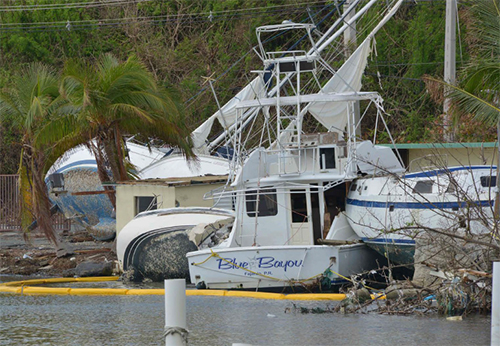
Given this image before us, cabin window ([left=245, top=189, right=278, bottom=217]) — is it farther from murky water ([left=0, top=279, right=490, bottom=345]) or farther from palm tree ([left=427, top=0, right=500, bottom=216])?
palm tree ([left=427, top=0, right=500, bottom=216])

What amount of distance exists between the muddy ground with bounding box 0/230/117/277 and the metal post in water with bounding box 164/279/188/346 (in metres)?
13.6

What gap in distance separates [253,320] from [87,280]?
24.7ft

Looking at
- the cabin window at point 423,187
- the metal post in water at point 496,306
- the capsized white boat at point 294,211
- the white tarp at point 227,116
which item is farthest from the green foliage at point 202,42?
the metal post in water at point 496,306

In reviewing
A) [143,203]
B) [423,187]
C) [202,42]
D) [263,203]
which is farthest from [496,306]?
[202,42]

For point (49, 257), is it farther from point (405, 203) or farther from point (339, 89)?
point (405, 203)

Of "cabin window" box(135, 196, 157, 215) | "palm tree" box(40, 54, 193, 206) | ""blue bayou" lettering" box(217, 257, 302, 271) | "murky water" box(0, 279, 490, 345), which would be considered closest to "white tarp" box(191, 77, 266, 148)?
"palm tree" box(40, 54, 193, 206)

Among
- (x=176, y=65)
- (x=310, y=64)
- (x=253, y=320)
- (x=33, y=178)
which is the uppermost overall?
(x=176, y=65)

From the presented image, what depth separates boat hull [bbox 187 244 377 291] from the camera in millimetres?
17516

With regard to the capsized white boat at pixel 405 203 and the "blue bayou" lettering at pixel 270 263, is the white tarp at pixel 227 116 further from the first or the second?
the "blue bayou" lettering at pixel 270 263

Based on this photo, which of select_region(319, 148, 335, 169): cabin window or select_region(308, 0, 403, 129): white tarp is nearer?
select_region(319, 148, 335, 169): cabin window

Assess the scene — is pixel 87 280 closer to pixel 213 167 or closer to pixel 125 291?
pixel 125 291

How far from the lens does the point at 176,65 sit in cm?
3975

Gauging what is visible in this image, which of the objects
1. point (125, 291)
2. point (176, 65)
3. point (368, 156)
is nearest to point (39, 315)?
point (125, 291)

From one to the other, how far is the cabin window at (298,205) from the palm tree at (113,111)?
5340mm
